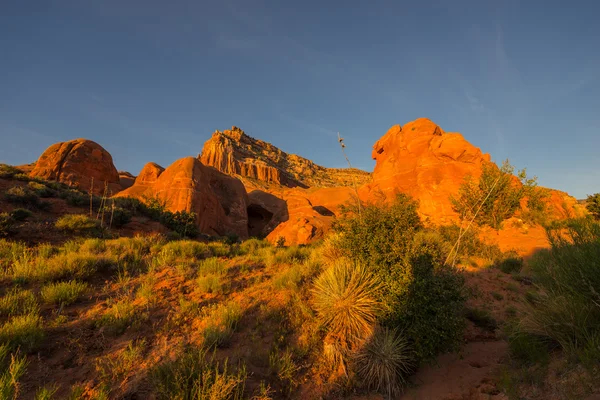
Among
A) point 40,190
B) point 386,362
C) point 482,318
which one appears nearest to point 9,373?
point 386,362

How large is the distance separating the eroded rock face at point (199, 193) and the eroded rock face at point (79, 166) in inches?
195

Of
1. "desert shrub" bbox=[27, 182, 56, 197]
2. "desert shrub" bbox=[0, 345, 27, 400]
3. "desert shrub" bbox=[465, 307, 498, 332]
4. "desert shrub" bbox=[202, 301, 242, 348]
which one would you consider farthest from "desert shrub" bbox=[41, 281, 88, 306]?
"desert shrub" bbox=[27, 182, 56, 197]

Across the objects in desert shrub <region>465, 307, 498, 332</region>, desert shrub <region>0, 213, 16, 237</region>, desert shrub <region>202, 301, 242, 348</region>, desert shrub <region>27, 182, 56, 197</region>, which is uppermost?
desert shrub <region>27, 182, 56, 197</region>

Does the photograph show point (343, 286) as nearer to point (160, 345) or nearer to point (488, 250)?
point (160, 345)

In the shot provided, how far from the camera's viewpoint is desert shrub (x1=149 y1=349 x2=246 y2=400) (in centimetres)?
367

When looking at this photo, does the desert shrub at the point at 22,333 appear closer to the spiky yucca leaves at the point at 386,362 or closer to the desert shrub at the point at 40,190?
the spiky yucca leaves at the point at 386,362

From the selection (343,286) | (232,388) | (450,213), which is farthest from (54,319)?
(450,213)

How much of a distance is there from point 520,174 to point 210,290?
3152 centimetres

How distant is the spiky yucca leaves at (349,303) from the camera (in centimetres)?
572

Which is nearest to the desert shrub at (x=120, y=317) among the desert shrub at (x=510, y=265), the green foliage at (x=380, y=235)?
the green foliage at (x=380, y=235)

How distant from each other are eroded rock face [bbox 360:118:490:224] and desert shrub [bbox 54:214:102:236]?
24056 millimetres

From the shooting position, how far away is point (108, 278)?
739cm

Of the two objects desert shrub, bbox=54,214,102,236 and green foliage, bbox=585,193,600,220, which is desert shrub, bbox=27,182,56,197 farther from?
green foliage, bbox=585,193,600,220

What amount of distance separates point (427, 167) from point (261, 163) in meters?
55.8
